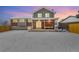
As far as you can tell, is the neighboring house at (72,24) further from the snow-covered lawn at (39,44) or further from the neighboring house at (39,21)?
the snow-covered lawn at (39,44)

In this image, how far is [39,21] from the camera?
1931cm

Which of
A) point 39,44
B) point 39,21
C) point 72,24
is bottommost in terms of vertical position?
point 39,44

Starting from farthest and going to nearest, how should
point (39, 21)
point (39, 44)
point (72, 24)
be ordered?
point (39, 21), point (72, 24), point (39, 44)

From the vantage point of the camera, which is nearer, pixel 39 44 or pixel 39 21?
pixel 39 44

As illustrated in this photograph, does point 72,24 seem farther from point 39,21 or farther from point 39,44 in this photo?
point 39,44

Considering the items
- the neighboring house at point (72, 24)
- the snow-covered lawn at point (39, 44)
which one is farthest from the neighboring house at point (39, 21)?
the snow-covered lawn at point (39, 44)

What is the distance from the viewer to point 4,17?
13.9 meters

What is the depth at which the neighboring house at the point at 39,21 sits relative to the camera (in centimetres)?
1727

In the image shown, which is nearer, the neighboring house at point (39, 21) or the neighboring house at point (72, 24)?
the neighboring house at point (72, 24)

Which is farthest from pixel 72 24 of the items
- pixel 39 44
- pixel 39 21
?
pixel 39 44

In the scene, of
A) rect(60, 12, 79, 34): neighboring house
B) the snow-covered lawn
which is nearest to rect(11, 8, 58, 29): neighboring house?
rect(60, 12, 79, 34): neighboring house

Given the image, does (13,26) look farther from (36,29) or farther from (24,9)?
(24,9)

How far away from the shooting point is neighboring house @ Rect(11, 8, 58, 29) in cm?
1727
